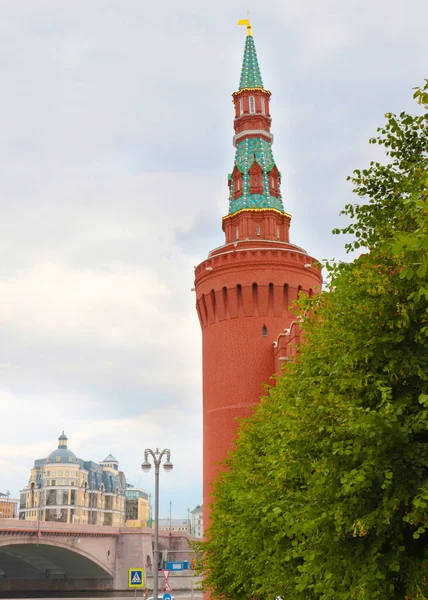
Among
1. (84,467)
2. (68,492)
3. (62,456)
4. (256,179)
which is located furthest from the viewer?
(84,467)

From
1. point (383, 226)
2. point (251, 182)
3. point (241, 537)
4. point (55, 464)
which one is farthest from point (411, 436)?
point (55, 464)

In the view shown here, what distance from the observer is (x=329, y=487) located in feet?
40.5

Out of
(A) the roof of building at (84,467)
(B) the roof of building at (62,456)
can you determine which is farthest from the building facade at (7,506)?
(B) the roof of building at (62,456)

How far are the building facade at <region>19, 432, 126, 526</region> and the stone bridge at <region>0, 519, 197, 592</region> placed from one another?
161ft

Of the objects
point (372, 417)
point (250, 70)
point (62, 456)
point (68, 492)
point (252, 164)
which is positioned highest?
point (250, 70)

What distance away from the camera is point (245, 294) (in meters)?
43.2

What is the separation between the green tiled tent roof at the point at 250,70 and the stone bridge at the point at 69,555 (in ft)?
169

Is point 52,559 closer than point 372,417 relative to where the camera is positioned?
No

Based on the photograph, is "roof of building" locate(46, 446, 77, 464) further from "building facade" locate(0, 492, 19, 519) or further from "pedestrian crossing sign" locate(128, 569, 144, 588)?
"pedestrian crossing sign" locate(128, 569, 144, 588)

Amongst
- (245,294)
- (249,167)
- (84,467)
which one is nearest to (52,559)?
(245,294)

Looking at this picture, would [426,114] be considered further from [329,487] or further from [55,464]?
[55,464]

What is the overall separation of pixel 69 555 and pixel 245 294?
2360 inches

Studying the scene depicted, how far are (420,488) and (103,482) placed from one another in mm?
174378

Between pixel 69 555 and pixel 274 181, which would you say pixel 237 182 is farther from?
pixel 69 555
